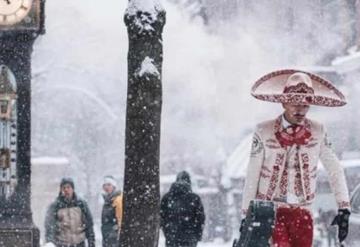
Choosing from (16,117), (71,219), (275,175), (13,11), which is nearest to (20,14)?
(13,11)

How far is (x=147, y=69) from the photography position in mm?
7074

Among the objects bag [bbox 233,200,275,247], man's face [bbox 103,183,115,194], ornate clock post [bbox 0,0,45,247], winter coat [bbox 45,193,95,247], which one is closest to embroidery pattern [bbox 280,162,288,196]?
bag [bbox 233,200,275,247]

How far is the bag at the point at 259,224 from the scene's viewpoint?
5.19 meters

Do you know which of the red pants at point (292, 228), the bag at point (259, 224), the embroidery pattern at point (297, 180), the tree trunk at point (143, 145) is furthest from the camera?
the tree trunk at point (143, 145)

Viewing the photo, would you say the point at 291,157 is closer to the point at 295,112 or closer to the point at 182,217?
the point at 295,112

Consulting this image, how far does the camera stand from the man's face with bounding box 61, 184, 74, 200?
11.6 meters

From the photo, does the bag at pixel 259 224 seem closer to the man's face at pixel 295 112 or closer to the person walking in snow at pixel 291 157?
the person walking in snow at pixel 291 157

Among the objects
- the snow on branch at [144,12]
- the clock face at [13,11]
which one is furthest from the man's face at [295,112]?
the clock face at [13,11]

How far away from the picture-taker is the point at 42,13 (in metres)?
10.0

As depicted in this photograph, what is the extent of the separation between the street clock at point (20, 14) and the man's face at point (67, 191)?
232 cm

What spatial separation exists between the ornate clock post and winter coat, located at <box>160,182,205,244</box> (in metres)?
1.67

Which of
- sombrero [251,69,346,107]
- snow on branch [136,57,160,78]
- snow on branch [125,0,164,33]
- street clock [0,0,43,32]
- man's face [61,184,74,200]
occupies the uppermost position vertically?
street clock [0,0,43,32]

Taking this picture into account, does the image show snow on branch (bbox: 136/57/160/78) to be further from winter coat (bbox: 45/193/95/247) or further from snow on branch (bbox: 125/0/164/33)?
winter coat (bbox: 45/193/95/247)

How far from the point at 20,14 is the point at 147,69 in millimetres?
3286
